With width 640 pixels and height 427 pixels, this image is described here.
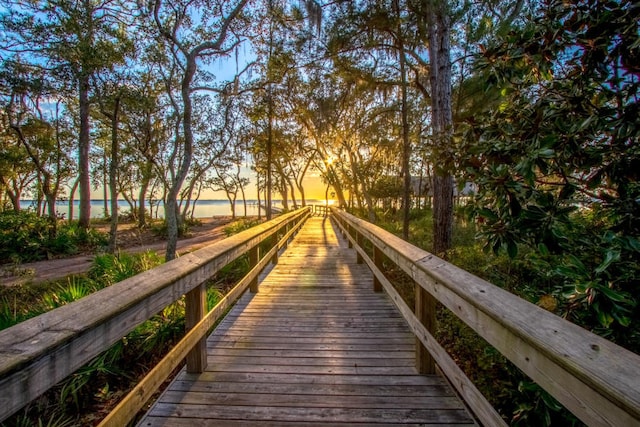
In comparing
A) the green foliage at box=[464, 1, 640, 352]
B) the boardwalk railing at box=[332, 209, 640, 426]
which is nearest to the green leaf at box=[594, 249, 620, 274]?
the green foliage at box=[464, 1, 640, 352]

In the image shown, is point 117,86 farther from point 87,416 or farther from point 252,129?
point 252,129

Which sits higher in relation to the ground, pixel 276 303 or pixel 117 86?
pixel 117 86

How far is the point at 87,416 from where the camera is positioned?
246cm

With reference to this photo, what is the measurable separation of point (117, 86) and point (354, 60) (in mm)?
6875

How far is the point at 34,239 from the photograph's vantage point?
33.3 feet

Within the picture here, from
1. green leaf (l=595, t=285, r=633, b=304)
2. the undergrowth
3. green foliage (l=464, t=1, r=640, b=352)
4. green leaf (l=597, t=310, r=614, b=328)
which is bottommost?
the undergrowth

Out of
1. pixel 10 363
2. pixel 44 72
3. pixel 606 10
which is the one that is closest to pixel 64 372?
pixel 10 363

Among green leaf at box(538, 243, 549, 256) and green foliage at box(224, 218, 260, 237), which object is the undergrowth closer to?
green leaf at box(538, 243, 549, 256)

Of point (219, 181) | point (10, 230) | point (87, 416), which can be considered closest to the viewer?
point (87, 416)

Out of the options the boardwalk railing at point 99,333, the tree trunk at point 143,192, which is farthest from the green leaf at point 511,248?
the tree trunk at point 143,192

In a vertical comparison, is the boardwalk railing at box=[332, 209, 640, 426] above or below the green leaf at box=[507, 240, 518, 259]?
below

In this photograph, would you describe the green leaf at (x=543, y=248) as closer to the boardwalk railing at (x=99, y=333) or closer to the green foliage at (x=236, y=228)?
the boardwalk railing at (x=99, y=333)

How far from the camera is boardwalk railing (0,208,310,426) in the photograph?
796 millimetres

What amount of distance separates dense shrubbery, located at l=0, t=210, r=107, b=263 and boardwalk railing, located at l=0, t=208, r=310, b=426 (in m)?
10.7
